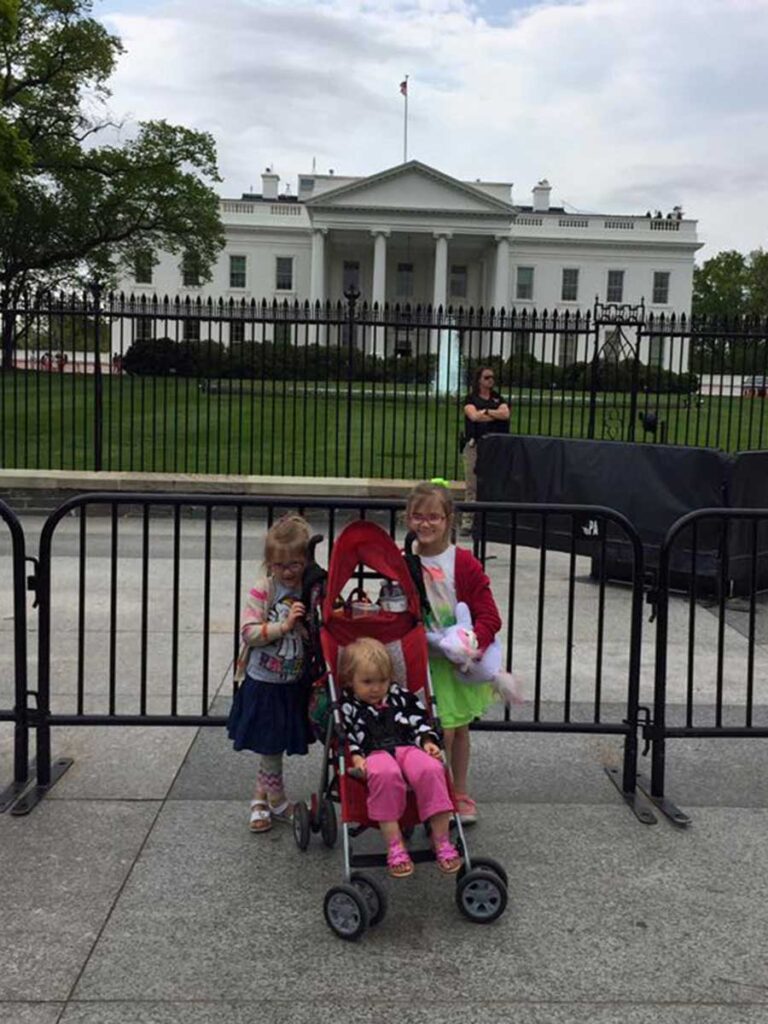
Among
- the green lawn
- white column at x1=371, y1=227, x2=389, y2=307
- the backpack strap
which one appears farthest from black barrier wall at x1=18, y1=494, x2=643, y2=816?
white column at x1=371, y1=227, x2=389, y2=307

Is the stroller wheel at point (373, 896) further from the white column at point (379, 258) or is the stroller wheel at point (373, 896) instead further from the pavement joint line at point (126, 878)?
the white column at point (379, 258)

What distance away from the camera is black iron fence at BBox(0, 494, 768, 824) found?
13.9ft

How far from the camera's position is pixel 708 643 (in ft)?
21.9

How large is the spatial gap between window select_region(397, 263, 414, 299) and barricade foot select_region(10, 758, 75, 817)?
3002 inches

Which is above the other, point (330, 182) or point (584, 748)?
point (330, 182)

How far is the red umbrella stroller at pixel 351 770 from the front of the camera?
3084mm

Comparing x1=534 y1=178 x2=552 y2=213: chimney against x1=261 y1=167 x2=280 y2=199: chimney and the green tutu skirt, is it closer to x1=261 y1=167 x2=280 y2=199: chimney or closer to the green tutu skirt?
x1=261 y1=167 x2=280 y2=199: chimney

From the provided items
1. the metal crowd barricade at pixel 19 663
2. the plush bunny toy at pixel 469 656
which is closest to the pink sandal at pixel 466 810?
the plush bunny toy at pixel 469 656

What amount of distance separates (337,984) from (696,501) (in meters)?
5.67

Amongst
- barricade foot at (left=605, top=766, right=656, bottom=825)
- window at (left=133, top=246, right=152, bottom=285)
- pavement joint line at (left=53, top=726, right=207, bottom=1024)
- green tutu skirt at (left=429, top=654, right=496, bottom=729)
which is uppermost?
window at (left=133, top=246, right=152, bottom=285)

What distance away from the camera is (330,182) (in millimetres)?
76000

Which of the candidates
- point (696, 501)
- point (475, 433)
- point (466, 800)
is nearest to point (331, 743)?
point (466, 800)

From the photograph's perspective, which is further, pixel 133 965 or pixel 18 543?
pixel 18 543

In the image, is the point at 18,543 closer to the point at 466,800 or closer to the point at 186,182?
the point at 466,800
